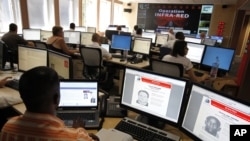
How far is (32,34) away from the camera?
17.1ft

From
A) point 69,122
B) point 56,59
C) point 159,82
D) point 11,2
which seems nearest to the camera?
point 159,82

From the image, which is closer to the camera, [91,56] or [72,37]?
[91,56]

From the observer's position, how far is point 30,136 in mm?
797

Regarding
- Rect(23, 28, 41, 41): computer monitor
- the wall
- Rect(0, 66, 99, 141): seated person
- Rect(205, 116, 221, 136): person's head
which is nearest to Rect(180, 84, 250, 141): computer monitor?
Rect(205, 116, 221, 136): person's head

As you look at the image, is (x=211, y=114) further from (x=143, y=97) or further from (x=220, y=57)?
(x=220, y=57)

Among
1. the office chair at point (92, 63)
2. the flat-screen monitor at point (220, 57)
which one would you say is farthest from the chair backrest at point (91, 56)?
the flat-screen monitor at point (220, 57)

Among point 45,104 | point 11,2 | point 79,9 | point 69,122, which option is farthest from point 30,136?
point 79,9

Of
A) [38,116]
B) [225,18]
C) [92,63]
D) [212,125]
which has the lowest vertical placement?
[92,63]

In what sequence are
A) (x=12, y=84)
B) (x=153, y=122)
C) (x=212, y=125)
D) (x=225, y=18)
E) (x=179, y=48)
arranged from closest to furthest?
(x=212, y=125) → (x=153, y=122) → (x=12, y=84) → (x=179, y=48) → (x=225, y=18)

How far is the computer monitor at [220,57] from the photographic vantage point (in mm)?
2918

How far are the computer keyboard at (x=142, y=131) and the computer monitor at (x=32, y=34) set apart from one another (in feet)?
15.3

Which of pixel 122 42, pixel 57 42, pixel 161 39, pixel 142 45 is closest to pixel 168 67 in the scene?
pixel 142 45

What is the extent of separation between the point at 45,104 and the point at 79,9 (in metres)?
7.97

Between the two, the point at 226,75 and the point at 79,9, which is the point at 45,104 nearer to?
the point at 226,75
